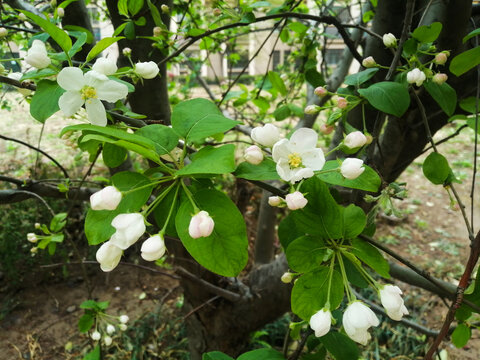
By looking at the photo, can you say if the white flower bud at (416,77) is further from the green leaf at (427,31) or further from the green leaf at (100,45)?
the green leaf at (100,45)

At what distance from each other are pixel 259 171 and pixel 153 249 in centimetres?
19

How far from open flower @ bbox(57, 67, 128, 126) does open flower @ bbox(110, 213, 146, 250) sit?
0.19 meters

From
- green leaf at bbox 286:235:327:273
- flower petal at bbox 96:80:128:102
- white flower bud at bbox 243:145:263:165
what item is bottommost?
green leaf at bbox 286:235:327:273

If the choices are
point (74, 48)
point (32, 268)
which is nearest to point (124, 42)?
point (74, 48)

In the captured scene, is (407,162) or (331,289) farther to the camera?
(407,162)

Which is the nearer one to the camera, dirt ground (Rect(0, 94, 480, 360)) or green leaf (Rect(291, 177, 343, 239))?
green leaf (Rect(291, 177, 343, 239))

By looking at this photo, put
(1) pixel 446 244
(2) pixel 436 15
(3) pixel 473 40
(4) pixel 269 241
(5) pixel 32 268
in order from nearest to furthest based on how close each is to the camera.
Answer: (2) pixel 436 15 → (3) pixel 473 40 → (4) pixel 269 241 → (5) pixel 32 268 → (1) pixel 446 244

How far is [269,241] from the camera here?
2.52 meters

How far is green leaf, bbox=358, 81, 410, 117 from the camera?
0.67 meters

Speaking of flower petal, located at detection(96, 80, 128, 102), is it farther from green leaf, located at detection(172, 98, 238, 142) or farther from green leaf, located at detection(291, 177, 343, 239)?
green leaf, located at detection(291, 177, 343, 239)

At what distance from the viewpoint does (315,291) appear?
1.84 feet

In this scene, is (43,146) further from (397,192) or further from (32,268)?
(397,192)

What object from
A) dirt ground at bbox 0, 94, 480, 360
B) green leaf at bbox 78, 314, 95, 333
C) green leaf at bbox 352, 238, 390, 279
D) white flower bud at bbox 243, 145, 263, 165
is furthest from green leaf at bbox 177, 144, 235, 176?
green leaf at bbox 78, 314, 95, 333

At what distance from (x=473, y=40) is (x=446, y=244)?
3.05m
